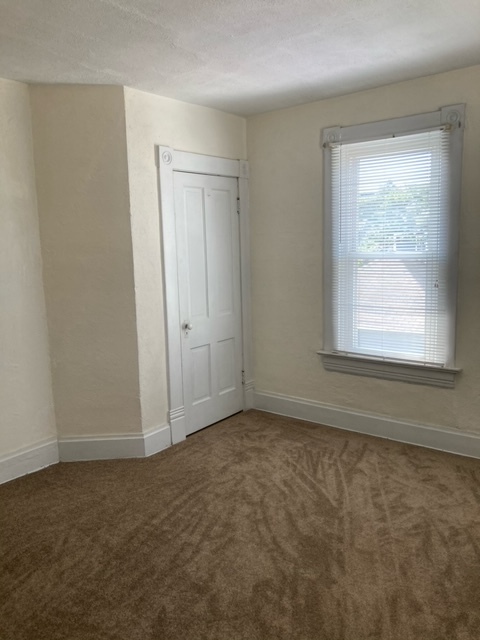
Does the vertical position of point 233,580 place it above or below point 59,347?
below

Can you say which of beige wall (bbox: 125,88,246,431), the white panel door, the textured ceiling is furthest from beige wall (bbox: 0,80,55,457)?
the white panel door

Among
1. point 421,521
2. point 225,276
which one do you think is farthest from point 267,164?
point 421,521

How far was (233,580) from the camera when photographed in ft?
7.80

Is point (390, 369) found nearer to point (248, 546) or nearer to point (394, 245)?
point (394, 245)

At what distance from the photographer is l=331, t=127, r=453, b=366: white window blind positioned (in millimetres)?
3543

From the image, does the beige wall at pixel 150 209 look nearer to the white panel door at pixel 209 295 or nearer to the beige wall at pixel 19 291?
the white panel door at pixel 209 295

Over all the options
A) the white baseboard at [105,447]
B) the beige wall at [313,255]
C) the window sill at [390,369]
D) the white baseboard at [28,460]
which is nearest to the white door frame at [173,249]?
the white baseboard at [105,447]

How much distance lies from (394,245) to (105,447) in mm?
2582

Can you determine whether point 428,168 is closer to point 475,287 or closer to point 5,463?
point 475,287

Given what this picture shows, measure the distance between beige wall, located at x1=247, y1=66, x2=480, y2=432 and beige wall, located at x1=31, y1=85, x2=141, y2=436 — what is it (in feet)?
4.41

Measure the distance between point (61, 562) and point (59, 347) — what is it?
5.09ft

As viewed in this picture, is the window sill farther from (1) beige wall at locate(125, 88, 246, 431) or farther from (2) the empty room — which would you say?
(1) beige wall at locate(125, 88, 246, 431)

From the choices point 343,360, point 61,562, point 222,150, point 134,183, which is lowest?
point 61,562

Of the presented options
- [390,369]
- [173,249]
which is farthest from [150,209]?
[390,369]
